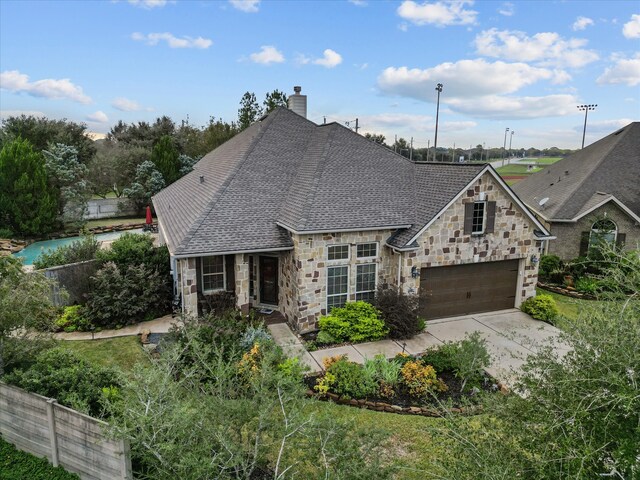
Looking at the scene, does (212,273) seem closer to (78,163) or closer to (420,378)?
(420,378)

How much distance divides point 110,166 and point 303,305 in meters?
31.3

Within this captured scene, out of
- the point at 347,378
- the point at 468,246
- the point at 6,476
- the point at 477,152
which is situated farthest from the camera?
the point at 477,152

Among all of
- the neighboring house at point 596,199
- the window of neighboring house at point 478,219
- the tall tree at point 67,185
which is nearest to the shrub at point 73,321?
the window of neighboring house at point 478,219

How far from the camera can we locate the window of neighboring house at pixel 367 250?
1435cm

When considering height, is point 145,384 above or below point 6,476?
above

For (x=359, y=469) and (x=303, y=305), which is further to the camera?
(x=303, y=305)

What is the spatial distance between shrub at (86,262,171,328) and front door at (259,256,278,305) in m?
3.41

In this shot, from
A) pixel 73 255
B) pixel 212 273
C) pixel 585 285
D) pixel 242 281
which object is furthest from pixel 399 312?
pixel 73 255

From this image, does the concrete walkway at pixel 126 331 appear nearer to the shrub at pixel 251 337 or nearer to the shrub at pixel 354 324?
the shrub at pixel 251 337

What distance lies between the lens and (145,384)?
5.77 meters

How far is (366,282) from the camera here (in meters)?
14.6

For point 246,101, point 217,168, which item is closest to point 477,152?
point 246,101

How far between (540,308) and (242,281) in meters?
10.7

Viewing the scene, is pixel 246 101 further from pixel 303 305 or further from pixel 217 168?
pixel 303 305
